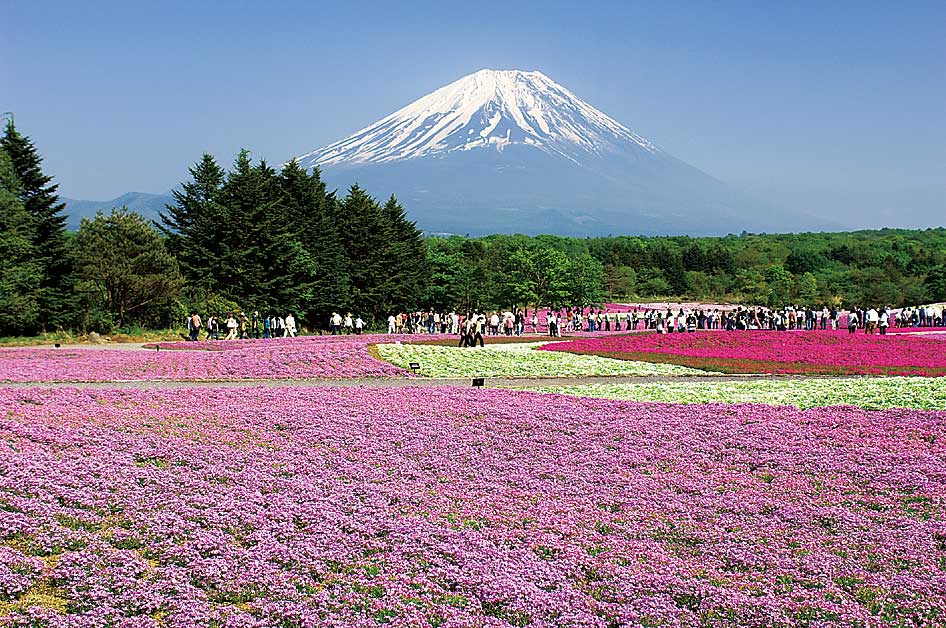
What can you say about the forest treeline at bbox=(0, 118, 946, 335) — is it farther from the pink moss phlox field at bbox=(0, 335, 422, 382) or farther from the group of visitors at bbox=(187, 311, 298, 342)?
the pink moss phlox field at bbox=(0, 335, 422, 382)

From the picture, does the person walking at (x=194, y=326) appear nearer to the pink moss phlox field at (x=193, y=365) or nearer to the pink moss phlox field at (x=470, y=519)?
the pink moss phlox field at (x=193, y=365)

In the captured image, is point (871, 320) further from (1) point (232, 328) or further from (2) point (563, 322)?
(1) point (232, 328)

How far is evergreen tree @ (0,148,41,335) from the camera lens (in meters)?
47.7

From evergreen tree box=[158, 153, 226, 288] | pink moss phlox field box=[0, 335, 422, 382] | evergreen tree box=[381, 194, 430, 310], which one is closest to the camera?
pink moss phlox field box=[0, 335, 422, 382]

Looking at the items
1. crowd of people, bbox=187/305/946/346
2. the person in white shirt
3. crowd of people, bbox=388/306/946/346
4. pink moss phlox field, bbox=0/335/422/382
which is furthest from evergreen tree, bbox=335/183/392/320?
the person in white shirt

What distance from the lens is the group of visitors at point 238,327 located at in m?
47.1

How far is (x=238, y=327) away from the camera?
2158 inches

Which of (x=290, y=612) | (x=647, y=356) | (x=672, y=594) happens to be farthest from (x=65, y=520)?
(x=647, y=356)

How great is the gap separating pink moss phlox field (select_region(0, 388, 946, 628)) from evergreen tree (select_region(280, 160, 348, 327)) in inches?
1769

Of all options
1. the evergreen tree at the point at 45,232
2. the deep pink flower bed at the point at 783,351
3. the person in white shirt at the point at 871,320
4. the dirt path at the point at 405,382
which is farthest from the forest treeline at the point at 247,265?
the person in white shirt at the point at 871,320

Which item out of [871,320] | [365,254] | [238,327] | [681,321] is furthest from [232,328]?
[871,320]

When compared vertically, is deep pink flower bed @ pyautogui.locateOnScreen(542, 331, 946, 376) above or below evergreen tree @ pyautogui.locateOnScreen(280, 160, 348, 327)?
below

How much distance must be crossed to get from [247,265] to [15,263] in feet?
49.6

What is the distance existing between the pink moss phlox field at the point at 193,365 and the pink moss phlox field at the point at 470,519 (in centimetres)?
959
